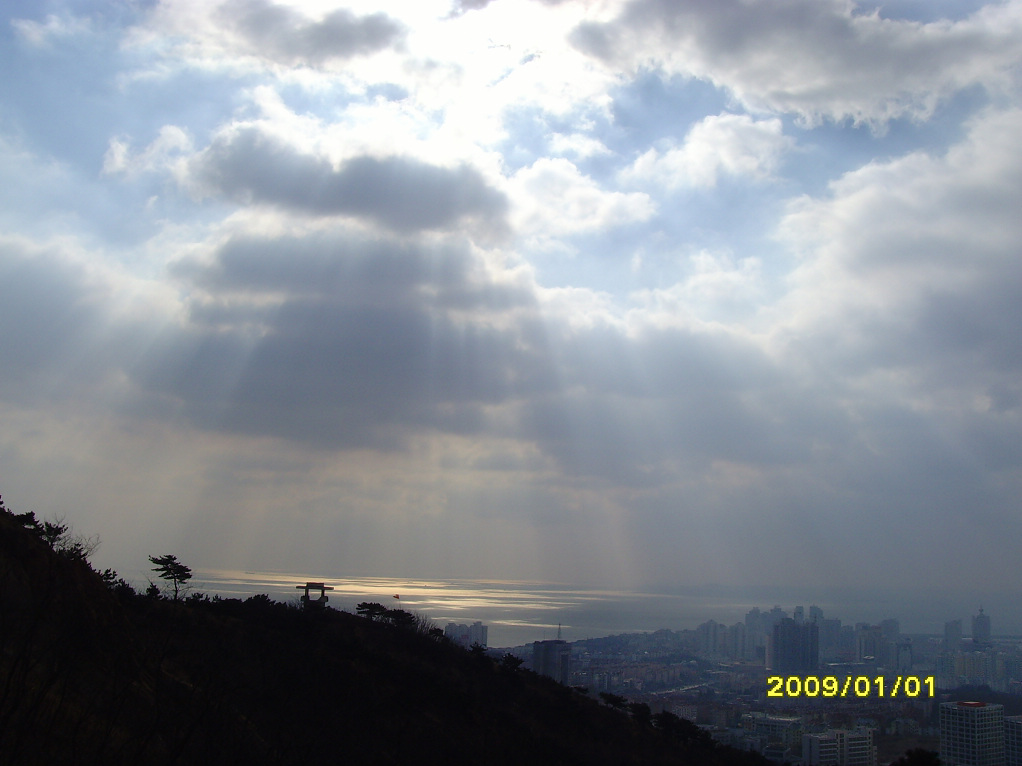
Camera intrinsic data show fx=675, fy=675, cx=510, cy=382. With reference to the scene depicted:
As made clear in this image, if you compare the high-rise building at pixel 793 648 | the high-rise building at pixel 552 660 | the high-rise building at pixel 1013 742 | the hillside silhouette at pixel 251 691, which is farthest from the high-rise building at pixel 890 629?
the hillside silhouette at pixel 251 691

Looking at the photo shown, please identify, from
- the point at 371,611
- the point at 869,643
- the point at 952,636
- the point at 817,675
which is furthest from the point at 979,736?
the point at 952,636

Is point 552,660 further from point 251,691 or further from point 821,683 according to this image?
point 251,691

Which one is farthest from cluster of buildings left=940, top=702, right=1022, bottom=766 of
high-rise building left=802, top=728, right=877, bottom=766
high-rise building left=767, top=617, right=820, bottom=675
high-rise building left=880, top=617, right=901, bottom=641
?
high-rise building left=880, top=617, right=901, bottom=641

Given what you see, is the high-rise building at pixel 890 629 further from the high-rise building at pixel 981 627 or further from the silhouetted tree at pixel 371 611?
the silhouetted tree at pixel 371 611

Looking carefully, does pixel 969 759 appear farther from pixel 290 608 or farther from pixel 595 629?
pixel 595 629

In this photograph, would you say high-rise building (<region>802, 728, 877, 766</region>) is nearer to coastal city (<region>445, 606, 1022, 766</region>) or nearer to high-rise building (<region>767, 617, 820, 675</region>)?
coastal city (<region>445, 606, 1022, 766</region>)

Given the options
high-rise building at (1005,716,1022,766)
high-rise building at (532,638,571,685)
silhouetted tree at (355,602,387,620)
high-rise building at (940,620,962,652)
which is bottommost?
high-rise building at (532,638,571,685)

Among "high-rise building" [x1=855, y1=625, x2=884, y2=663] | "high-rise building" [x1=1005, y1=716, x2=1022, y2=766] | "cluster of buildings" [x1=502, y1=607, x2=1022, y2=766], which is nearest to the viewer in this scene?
"high-rise building" [x1=1005, y1=716, x2=1022, y2=766]
